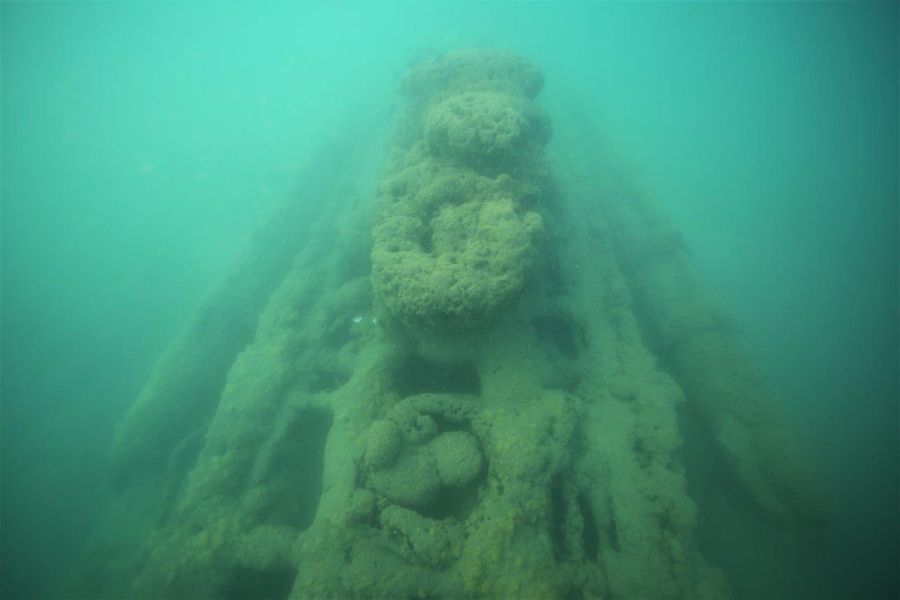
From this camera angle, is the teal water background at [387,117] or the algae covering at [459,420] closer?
the algae covering at [459,420]

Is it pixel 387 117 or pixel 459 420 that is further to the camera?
pixel 387 117

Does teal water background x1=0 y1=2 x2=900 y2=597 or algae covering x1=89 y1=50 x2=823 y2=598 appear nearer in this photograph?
algae covering x1=89 y1=50 x2=823 y2=598

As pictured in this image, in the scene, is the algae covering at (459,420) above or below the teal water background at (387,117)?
above

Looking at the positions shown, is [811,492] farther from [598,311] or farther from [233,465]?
[233,465]

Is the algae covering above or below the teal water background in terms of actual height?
above

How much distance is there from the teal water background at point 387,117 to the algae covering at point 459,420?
1799 millimetres

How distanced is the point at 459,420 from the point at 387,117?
1124 centimetres

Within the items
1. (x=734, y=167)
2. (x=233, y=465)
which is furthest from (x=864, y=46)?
(x=233, y=465)

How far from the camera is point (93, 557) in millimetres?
5934

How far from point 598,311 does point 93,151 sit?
4868cm

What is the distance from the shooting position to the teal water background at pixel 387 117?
26.2 feet

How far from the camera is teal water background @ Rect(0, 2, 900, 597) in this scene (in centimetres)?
798

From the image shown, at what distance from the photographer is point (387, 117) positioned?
39.7 feet

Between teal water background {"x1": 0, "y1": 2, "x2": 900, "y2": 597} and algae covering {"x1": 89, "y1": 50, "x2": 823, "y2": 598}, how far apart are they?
1.80m
